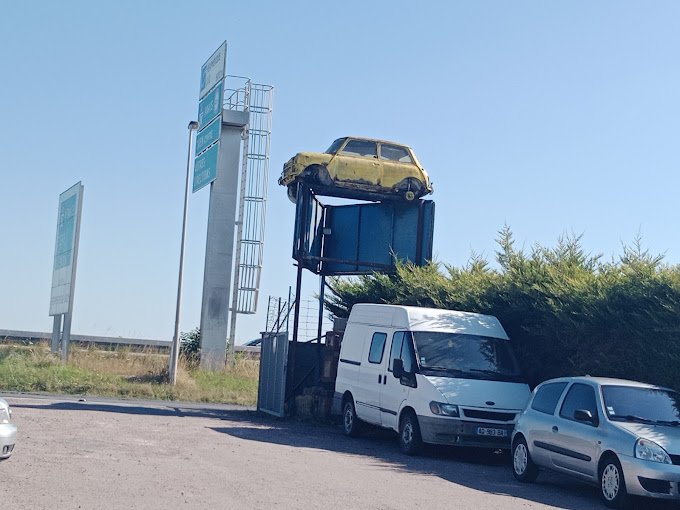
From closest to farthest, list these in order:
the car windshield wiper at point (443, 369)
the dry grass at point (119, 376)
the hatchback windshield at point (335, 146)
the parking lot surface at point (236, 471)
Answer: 1. the parking lot surface at point (236, 471)
2. the car windshield wiper at point (443, 369)
3. the hatchback windshield at point (335, 146)
4. the dry grass at point (119, 376)

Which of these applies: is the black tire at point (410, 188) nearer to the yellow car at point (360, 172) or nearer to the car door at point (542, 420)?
the yellow car at point (360, 172)

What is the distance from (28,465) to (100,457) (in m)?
1.34

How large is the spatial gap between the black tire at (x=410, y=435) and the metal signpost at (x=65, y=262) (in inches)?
701

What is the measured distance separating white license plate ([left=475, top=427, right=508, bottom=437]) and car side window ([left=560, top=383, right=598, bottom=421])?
8.59ft

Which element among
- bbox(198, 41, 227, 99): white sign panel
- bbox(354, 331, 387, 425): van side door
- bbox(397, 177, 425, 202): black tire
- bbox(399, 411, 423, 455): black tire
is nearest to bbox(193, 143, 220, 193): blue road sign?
bbox(198, 41, 227, 99): white sign panel

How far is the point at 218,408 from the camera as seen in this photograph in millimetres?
24344

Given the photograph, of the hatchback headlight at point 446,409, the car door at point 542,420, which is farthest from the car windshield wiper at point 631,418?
the hatchback headlight at point 446,409

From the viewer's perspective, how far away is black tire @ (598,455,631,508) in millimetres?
10758

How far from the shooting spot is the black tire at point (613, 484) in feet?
35.3

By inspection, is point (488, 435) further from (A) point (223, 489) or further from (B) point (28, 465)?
(B) point (28, 465)

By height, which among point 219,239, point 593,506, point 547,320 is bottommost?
point 593,506

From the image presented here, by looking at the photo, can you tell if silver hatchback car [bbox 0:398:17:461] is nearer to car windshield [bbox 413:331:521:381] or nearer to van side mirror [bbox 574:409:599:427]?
van side mirror [bbox 574:409:599:427]

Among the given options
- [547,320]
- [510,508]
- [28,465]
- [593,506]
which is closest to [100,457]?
[28,465]

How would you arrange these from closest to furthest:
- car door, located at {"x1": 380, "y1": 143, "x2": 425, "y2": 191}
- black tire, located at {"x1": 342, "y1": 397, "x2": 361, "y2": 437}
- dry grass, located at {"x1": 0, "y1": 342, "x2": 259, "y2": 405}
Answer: black tire, located at {"x1": 342, "y1": 397, "x2": 361, "y2": 437} → car door, located at {"x1": 380, "y1": 143, "x2": 425, "y2": 191} → dry grass, located at {"x1": 0, "y1": 342, "x2": 259, "y2": 405}
